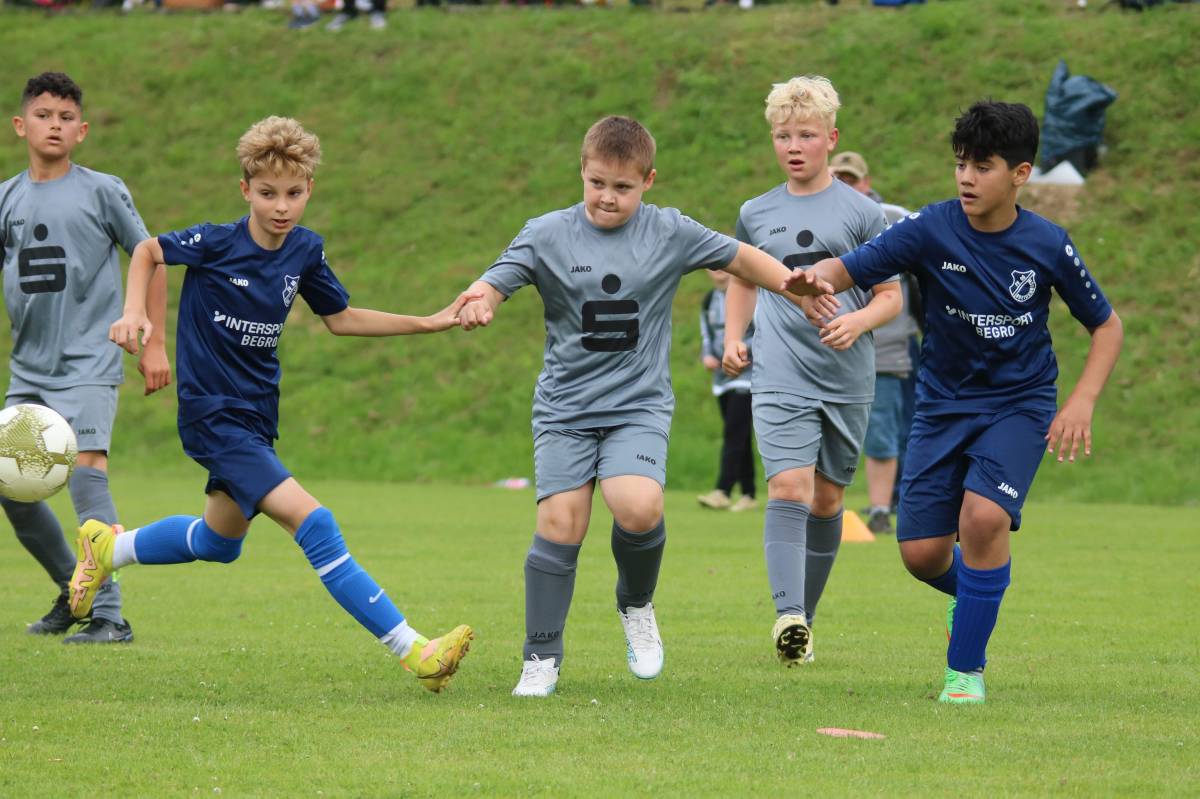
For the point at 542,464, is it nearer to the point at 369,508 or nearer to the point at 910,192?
the point at 369,508

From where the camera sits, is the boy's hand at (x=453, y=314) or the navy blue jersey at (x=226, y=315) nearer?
the boy's hand at (x=453, y=314)

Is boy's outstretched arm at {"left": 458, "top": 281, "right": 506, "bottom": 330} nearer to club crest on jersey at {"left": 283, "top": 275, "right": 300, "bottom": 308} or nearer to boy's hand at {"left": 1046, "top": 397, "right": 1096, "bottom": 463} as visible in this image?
club crest on jersey at {"left": 283, "top": 275, "right": 300, "bottom": 308}

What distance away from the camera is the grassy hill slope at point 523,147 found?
19.9 m

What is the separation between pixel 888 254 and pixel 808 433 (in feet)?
4.35

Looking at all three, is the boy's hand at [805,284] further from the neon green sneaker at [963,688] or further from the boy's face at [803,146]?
the neon green sneaker at [963,688]

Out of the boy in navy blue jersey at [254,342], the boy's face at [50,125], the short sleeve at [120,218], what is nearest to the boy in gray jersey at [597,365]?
the boy in navy blue jersey at [254,342]

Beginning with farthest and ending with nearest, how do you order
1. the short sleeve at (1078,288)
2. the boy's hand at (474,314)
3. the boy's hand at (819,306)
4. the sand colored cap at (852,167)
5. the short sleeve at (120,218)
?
1. the sand colored cap at (852,167)
2. the short sleeve at (120,218)
3. the boy's hand at (819,306)
4. the short sleeve at (1078,288)
5. the boy's hand at (474,314)

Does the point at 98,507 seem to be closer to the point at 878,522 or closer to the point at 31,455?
the point at 31,455

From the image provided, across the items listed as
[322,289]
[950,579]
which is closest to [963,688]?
[950,579]

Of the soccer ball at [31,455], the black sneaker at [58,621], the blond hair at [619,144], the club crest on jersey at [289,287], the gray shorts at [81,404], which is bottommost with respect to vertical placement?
the black sneaker at [58,621]

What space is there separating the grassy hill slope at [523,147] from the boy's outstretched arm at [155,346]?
12.3 metres

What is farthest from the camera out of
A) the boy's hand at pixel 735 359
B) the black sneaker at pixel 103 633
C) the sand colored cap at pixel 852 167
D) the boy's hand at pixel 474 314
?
the sand colored cap at pixel 852 167

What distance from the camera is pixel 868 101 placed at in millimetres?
24828

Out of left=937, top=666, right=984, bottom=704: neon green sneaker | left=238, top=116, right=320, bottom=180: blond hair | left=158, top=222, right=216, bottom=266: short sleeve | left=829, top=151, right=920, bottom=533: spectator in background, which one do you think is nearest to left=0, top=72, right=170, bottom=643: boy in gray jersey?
left=158, top=222, right=216, bottom=266: short sleeve
